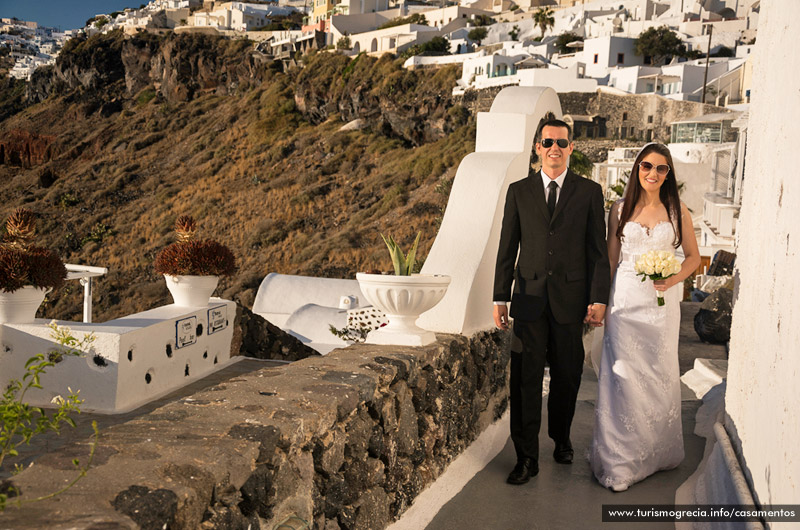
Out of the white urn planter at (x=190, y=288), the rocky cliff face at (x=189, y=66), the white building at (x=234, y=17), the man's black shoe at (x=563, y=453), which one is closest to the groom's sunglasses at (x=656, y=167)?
the man's black shoe at (x=563, y=453)

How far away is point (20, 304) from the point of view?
4918 mm

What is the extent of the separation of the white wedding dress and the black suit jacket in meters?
0.19

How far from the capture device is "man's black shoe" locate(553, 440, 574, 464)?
3693 millimetres

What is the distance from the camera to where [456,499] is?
10.7ft

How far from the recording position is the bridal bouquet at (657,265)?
3199mm

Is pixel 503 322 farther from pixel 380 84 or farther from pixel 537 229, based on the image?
pixel 380 84

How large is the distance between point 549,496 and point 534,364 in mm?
572

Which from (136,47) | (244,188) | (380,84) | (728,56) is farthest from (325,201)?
(136,47)

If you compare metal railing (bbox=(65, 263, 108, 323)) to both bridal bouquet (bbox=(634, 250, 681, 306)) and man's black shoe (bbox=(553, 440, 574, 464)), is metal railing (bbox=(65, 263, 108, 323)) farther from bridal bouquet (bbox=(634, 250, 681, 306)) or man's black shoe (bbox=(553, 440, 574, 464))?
bridal bouquet (bbox=(634, 250, 681, 306))

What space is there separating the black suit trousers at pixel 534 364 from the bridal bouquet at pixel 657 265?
38cm

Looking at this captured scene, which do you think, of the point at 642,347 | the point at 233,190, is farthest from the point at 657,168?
the point at 233,190

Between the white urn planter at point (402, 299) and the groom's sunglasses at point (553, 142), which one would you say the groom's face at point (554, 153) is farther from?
the white urn planter at point (402, 299)

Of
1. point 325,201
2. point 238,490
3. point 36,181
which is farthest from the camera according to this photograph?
point 36,181

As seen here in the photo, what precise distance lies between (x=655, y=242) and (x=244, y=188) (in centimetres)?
4533
